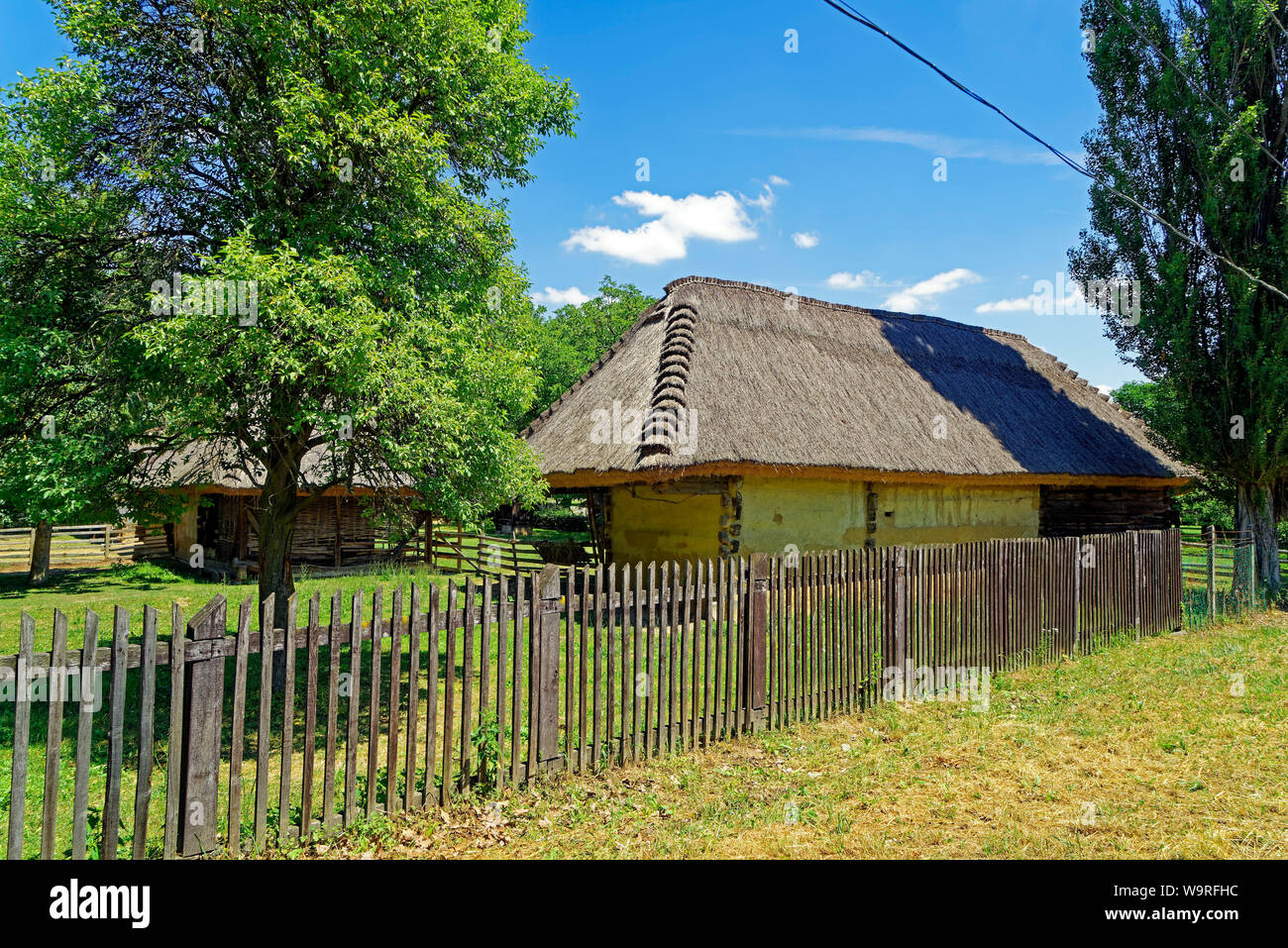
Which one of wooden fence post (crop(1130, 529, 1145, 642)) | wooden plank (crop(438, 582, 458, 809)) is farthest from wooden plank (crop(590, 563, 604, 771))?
wooden fence post (crop(1130, 529, 1145, 642))

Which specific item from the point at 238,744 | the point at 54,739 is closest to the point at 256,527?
the point at 238,744

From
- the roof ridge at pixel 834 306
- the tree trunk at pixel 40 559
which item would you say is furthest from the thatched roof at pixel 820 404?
the tree trunk at pixel 40 559

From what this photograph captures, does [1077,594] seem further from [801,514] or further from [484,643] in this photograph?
[484,643]

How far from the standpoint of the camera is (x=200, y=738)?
3.65 metres

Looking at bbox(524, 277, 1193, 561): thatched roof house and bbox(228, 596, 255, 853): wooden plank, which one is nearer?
bbox(228, 596, 255, 853): wooden plank

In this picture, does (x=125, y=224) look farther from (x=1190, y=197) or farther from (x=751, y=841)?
(x=1190, y=197)

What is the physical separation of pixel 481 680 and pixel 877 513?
1061 centimetres

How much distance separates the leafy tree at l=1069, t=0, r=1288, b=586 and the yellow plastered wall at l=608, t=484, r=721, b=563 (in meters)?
10.0

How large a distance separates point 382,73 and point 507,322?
283 centimetres

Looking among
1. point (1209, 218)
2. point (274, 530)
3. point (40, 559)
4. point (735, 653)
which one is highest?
point (1209, 218)

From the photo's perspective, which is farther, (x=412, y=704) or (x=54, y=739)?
(x=412, y=704)

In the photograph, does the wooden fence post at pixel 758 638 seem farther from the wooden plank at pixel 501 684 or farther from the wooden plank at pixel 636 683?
the wooden plank at pixel 501 684

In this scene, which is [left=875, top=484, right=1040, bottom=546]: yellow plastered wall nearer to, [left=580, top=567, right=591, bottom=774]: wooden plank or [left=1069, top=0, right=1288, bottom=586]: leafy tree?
[left=1069, top=0, right=1288, bottom=586]: leafy tree

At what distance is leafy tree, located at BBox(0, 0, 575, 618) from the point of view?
588 cm
